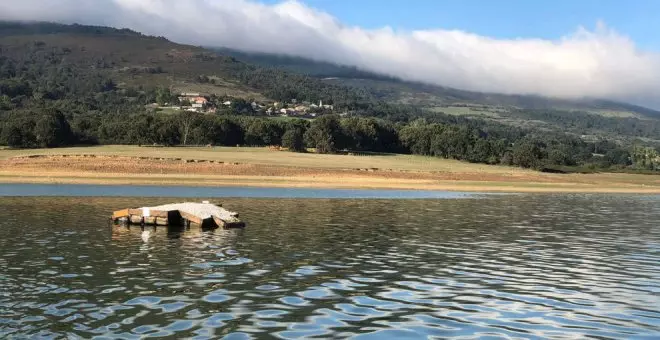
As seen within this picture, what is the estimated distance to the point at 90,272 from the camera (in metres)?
26.9

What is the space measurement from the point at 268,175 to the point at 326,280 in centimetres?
8390

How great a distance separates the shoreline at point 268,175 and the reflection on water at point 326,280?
4757 centimetres

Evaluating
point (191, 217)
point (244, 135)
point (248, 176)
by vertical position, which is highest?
point (244, 135)

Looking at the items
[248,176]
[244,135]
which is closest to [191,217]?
[248,176]

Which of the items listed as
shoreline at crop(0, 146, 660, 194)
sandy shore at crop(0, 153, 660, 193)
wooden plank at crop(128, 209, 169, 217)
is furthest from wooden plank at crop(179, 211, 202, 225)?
sandy shore at crop(0, 153, 660, 193)

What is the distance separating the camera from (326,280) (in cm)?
2633

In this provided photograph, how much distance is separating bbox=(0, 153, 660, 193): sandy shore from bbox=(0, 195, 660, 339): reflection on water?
1857 inches

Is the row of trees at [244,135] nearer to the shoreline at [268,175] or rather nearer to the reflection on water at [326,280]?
the shoreline at [268,175]

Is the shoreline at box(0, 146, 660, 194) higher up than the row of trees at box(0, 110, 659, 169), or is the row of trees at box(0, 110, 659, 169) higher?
the row of trees at box(0, 110, 659, 169)

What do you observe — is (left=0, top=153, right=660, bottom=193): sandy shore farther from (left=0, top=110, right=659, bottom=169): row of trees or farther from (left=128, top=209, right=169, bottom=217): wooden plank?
(left=128, top=209, right=169, bottom=217): wooden plank

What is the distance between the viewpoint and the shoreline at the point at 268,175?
96.6 m

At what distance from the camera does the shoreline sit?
96.6m

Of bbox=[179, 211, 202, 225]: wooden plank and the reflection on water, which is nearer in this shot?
the reflection on water

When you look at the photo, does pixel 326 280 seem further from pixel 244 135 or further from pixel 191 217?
pixel 244 135
